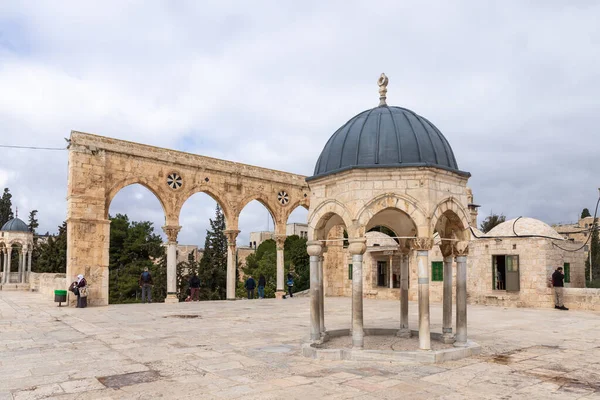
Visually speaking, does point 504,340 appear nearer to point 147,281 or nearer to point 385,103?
point 385,103

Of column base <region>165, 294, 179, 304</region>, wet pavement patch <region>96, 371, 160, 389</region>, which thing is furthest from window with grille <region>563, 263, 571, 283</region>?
wet pavement patch <region>96, 371, 160, 389</region>

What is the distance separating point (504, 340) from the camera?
31.6 ft

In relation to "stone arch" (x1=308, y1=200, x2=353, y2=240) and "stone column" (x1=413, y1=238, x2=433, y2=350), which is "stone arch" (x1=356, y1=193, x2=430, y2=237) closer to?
"stone column" (x1=413, y1=238, x2=433, y2=350)

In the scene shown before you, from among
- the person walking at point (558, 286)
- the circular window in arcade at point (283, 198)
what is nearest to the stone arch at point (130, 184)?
the circular window in arcade at point (283, 198)

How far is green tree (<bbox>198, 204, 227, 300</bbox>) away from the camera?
3699cm

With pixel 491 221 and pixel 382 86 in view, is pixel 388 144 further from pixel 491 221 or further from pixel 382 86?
pixel 491 221

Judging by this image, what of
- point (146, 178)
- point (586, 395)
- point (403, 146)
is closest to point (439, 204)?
point (403, 146)

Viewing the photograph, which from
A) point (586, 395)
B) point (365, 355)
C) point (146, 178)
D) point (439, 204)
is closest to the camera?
point (586, 395)

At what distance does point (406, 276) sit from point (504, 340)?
231cm

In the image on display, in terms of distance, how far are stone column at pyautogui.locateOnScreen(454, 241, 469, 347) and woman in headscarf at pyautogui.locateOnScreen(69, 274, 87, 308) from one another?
43.0 ft

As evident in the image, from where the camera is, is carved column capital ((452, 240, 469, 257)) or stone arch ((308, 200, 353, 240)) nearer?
stone arch ((308, 200, 353, 240))

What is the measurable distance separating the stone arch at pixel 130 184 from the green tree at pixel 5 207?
36191 mm

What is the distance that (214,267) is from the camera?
3822cm

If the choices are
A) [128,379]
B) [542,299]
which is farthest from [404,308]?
[542,299]
